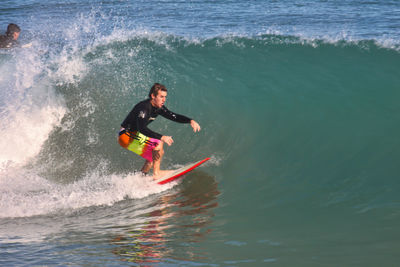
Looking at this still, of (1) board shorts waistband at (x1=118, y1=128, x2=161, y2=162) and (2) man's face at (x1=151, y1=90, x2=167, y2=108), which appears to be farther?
(1) board shorts waistband at (x1=118, y1=128, x2=161, y2=162)

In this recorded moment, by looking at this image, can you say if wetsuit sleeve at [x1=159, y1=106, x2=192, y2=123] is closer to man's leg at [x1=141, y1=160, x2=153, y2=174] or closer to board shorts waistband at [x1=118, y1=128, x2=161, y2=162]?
board shorts waistband at [x1=118, y1=128, x2=161, y2=162]

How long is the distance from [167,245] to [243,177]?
2.70 meters

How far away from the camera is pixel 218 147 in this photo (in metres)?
7.81

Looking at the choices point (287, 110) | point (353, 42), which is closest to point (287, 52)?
point (353, 42)

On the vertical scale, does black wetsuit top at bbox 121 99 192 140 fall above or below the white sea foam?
above

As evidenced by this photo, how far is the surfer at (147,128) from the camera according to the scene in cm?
616

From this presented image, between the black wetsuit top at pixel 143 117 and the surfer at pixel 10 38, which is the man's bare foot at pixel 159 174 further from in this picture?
the surfer at pixel 10 38

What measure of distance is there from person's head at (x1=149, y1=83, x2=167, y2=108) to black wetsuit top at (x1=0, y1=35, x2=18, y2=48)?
28.0ft

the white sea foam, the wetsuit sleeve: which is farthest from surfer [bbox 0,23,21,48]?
the wetsuit sleeve

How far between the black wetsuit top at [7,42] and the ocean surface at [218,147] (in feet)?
0.99

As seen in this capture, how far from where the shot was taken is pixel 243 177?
6781mm

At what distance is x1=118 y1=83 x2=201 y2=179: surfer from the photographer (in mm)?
6160

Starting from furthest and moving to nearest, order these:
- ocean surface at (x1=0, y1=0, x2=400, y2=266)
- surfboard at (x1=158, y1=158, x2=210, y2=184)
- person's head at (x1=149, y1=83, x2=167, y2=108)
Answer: surfboard at (x1=158, y1=158, x2=210, y2=184) → person's head at (x1=149, y1=83, x2=167, y2=108) → ocean surface at (x1=0, y1=0, x2=400, y2=266)

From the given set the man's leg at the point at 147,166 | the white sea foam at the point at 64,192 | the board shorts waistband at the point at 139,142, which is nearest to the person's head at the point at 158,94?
the board shorts waistband at the point at 139,142
